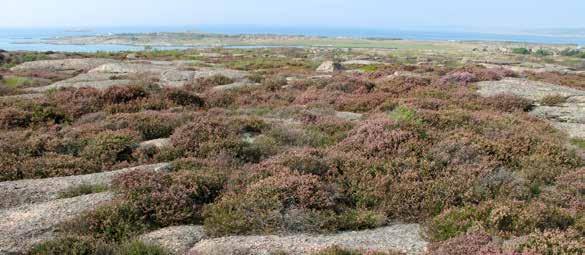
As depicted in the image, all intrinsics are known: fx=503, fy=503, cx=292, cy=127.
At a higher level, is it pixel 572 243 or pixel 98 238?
pixel 572 243

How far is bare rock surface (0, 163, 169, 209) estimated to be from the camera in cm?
1048

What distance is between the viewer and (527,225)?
8477 mm

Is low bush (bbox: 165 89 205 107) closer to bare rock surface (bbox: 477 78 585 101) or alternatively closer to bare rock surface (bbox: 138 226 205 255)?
bare rock surface (bbox: 477 78 585 101)

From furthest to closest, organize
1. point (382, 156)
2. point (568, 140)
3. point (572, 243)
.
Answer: point (568, 140)
point (382, 156)
point (572, 243)

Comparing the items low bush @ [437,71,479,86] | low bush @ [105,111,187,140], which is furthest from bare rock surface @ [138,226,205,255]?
low bush @ [437,71,479,86]

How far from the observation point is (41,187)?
11.1m

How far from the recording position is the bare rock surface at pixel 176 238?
27.3ft

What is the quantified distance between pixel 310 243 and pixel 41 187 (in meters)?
6.49

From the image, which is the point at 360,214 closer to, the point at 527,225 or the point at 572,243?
the point at 527,225

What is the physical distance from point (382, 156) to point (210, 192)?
4613 millimetres

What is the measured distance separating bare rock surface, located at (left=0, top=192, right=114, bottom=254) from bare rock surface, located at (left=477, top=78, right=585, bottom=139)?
49.9 ft

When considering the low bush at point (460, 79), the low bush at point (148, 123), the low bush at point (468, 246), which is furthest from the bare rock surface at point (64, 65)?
the low bush at point (468, 246)

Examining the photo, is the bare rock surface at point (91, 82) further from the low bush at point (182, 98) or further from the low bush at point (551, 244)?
the low bush at point (551, 244)

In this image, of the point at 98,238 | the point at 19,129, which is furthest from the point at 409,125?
the point at 19,129
